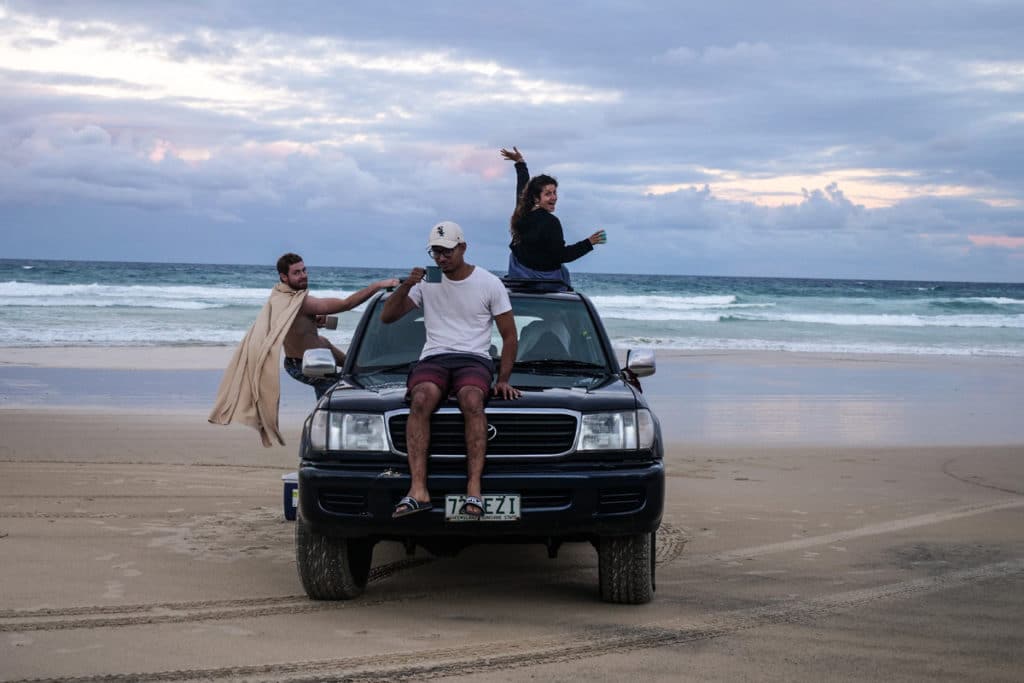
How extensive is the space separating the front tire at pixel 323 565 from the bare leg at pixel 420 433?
616 mm

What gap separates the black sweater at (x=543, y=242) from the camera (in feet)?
27.3

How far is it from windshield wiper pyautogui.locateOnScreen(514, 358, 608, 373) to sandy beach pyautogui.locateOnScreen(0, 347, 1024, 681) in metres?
1.15

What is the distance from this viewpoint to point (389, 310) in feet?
20.6

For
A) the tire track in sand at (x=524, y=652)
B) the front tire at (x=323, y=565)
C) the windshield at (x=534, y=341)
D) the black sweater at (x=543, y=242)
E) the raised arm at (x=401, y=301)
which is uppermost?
the black sweater at (x=543, y=242)

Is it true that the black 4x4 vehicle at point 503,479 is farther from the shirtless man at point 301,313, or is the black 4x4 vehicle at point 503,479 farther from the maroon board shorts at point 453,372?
the shirtless man at point 301,313

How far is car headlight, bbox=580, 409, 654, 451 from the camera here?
5680 millimetres

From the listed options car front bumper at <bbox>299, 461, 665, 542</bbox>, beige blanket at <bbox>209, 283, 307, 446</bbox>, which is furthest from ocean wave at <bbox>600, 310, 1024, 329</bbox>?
car front bumper at <bbox>299, 461, 665, 542</bbox>

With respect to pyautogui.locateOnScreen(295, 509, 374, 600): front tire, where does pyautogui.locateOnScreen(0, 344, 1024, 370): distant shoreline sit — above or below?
below

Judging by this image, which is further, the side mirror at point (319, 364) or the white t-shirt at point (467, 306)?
the side mirror at point (319, 364)

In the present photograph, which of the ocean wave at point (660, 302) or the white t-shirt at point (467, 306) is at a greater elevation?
the white t-shirt at point (467, 306)

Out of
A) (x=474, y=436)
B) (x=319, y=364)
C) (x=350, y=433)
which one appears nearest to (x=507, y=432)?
(x=474, y=436)

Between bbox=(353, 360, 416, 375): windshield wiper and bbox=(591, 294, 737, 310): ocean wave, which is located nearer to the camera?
bbox=(353, 360, 416, 375): windshield wiper

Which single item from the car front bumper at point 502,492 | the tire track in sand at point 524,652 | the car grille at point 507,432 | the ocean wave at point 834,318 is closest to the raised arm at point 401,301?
the car grille at point 507,432

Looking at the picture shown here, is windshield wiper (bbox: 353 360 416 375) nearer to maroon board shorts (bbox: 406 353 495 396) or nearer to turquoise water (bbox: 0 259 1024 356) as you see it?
maroon board shorts (bbox: 406 353 495 396)
